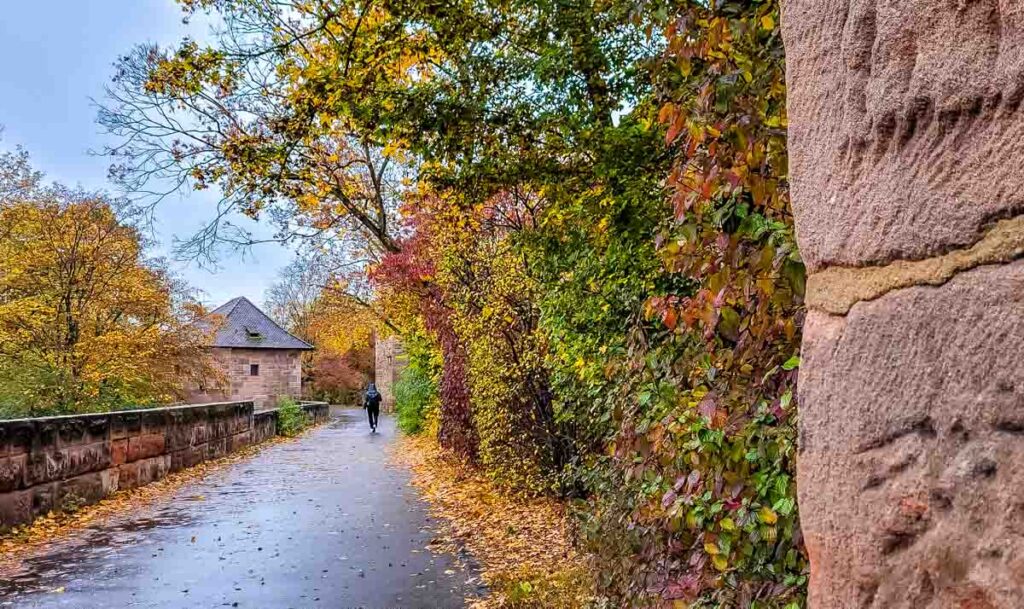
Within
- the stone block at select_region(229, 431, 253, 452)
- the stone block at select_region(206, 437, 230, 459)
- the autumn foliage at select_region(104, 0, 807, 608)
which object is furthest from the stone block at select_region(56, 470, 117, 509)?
the stone block at select_region(229, 431, 253, 452)

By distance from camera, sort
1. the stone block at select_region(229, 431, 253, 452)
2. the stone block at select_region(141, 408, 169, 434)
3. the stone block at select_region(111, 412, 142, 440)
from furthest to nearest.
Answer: the stone block at select_region(229, 431, 253, 452) → the stone block at select_region(141, 408, 169, 434) → the stone block at select_region(111, 412, 142, 440)

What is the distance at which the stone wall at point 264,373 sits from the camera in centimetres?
4056

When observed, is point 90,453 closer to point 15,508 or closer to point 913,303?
point 15,508

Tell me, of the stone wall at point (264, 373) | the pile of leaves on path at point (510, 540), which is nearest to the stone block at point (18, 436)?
the pile of leaves on path at point (510, 540)

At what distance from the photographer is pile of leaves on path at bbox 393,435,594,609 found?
5230mm

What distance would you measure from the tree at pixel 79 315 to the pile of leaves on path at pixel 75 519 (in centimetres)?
336

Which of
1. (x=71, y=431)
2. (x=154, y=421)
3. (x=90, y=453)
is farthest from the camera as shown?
(x=154, y=421)

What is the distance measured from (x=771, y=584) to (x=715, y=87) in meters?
1.65

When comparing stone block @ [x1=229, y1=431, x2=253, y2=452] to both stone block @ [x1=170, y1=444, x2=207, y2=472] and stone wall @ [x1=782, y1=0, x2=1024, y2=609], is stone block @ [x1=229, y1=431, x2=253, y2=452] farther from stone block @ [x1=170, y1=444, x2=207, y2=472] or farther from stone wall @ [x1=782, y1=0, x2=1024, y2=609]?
stone wall @ [x1=782, y1=0, x2=1024, y2=609]

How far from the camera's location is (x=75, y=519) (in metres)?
Answer: 9.08

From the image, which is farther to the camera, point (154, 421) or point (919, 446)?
point (154, 421)

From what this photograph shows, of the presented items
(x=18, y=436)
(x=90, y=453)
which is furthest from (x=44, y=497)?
(x=90, y=453)

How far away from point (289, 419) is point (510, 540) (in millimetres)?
19835

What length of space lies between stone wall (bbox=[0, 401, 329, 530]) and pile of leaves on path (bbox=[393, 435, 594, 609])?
14.4 feet
